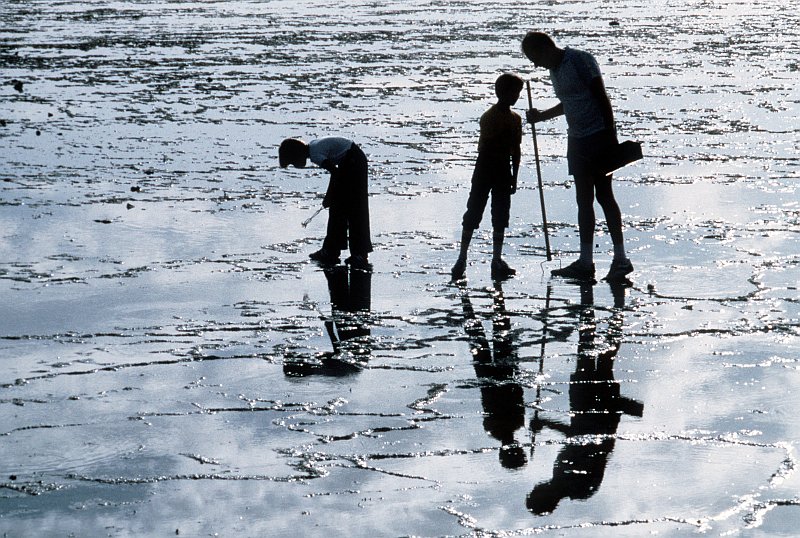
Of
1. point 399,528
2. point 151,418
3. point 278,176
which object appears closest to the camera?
point 399,528

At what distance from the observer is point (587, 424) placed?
22.7 ft

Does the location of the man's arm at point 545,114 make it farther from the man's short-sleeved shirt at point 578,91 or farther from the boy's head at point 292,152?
the boy's head at point 292,152

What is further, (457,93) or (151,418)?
(457,93)

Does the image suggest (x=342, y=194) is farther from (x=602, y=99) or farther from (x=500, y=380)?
(x=500, y=380)

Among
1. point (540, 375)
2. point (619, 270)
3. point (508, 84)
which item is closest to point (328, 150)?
point (508, 84)

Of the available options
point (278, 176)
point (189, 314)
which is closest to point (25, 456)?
point (189, 314)

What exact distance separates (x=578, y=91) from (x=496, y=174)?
890mm

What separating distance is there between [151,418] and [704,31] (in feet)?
→ 102

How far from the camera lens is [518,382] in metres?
7.69

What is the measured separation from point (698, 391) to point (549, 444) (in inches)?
46.8

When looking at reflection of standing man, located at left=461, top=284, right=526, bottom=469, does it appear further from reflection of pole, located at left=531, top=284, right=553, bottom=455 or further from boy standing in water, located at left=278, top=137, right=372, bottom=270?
boy standing in water, located at left=278, top=137, right=372, bottom=270

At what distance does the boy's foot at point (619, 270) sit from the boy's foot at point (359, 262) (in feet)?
5.92

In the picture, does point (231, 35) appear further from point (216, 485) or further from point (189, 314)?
point (216, 485)

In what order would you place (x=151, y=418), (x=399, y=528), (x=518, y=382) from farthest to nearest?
(x=518, y=382)
(x=151, y=418)
(x=399, y=528)
